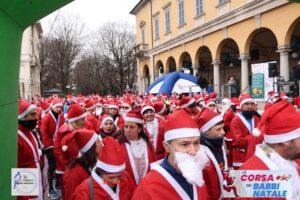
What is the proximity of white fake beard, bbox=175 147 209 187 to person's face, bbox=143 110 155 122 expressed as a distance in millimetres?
4793

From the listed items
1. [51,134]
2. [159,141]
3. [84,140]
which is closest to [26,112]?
[84,140]

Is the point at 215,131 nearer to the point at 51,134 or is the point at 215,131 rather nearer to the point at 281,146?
the point at 281,146

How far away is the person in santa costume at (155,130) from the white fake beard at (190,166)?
345 cm

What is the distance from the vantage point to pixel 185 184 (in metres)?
2.84

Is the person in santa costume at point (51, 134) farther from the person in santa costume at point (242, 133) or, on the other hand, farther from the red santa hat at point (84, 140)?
the red santa hat at point (84, 140)

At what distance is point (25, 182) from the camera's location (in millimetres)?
3408

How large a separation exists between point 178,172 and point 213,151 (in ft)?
4.32

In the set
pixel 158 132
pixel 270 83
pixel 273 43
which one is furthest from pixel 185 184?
pixel 273 43

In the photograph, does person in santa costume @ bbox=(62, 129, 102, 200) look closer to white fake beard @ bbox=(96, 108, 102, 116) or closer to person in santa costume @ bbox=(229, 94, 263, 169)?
person in santa costume @ bbox=(229, 94, 263, 169)

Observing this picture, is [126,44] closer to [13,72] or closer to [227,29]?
[227,29]

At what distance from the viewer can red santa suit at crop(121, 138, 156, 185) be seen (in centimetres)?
482

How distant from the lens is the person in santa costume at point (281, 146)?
306cm

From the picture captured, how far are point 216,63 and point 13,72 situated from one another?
24.7 meters

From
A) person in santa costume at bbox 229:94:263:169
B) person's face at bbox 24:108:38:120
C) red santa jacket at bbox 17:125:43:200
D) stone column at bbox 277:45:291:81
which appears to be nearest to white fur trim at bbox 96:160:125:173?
red santa jacket at bbox 17:125:43:200
